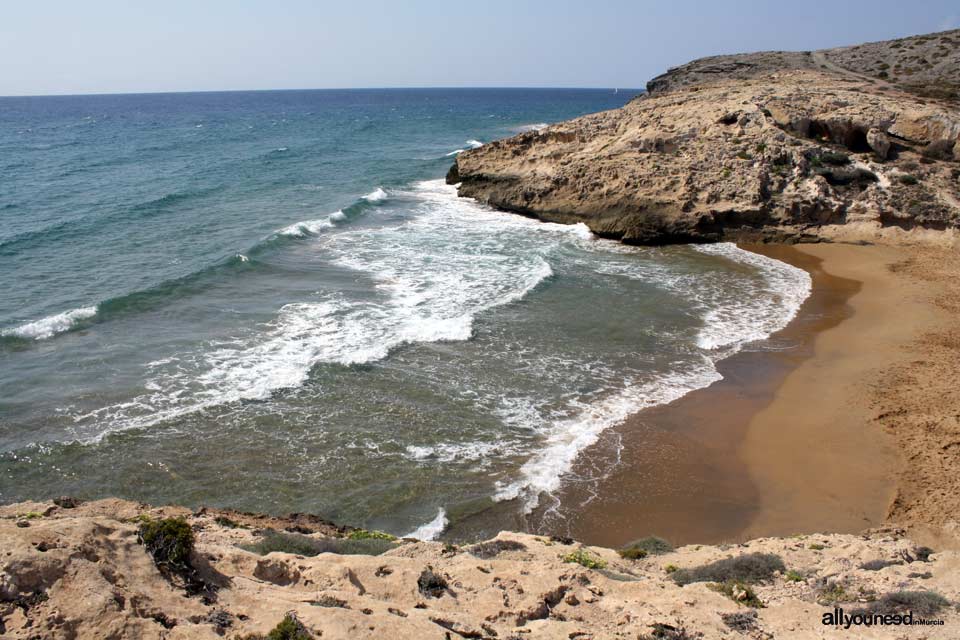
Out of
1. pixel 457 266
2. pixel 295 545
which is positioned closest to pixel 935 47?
pixel 457 266

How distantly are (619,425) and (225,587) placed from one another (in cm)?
Answer: 1020

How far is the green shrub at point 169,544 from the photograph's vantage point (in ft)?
24.1

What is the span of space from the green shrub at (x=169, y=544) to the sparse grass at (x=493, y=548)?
3856mm

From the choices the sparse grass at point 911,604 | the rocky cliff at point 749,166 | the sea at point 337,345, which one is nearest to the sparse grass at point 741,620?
the sparse grass at point 911,604

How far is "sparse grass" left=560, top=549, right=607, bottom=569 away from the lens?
905 centimetres

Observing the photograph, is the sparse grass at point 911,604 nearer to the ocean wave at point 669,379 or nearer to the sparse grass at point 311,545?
the ocean wave at point 669,379

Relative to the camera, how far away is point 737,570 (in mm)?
9109

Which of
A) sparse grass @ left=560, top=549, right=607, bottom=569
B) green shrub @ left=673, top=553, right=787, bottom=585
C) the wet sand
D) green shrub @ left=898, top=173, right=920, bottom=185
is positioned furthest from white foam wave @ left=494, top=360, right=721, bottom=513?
green shrub @ left=898, top=173, right=920, bottom=185

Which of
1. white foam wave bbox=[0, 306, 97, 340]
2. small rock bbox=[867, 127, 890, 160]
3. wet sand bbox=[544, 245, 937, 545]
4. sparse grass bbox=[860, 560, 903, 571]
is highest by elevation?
small rock bbox=[867, 127, 890, 160]

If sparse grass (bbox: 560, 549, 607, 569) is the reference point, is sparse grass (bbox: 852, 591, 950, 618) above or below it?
above

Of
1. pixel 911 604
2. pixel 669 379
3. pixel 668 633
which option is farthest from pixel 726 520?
pixel 669 379

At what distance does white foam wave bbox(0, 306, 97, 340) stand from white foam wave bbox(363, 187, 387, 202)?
2124 centimetres

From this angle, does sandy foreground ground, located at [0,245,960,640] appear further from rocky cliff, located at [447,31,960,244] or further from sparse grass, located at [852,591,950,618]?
rocky cliff, located at [447,31,960,244]

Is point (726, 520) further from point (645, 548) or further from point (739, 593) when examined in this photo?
point (739, 593)
